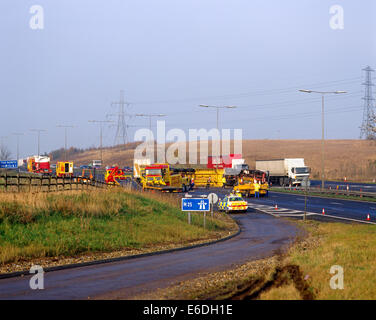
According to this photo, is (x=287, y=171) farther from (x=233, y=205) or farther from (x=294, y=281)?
(x=294, y=281)

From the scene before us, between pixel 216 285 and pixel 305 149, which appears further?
pixel 305 149

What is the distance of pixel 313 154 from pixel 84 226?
11460 cm

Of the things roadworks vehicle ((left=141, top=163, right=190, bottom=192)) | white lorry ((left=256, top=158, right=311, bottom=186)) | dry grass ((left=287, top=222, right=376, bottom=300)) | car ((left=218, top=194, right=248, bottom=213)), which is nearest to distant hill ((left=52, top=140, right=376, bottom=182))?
white lorry ((left=256, top=158, right=311, bottom=186))

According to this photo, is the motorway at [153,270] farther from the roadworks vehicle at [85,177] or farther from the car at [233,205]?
the roadworks vehicle at [85,177]

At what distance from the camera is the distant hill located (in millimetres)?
94500

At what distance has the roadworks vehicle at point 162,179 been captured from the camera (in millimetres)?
60344

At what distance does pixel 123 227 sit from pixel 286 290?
1531 cm

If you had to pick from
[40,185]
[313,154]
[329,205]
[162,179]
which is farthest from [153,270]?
[313,154]

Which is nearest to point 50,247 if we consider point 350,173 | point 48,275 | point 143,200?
point 48,275

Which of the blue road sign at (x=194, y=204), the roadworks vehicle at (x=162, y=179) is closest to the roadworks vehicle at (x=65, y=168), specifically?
the roadworks vehicle at (x=162, y=179)

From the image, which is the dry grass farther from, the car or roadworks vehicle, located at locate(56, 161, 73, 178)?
roadworks vehicle, located at locate(56, 161, 73, 178)
